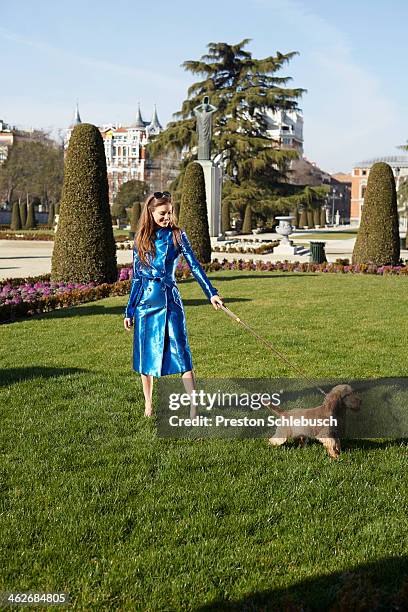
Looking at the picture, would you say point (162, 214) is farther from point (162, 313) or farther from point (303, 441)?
point (303, 441)

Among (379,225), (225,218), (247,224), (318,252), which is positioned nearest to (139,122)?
(247,224)

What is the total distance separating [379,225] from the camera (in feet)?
54.7

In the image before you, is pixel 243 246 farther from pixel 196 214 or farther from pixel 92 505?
pixel 92 505

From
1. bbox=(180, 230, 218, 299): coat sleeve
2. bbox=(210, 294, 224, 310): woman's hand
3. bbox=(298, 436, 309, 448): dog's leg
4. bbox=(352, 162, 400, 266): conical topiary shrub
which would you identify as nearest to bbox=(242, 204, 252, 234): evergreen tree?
bbox=(352, 162, 400, 266): conical topiary shrub

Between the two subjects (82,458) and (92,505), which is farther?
(82,458)

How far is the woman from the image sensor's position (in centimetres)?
414

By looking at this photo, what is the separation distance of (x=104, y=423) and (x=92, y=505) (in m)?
1.16

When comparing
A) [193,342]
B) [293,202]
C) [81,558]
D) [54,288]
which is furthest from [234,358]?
[293,202]

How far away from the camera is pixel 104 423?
4.16 metres

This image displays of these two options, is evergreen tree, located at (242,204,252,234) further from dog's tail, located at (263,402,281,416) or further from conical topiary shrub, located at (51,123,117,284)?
dog's tail, located at (263,402,281,416)

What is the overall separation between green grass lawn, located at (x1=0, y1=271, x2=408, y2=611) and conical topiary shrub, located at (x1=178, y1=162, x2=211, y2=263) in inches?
451

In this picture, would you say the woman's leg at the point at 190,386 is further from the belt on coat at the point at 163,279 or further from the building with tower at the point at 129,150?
the building with tower at the point at 129,150

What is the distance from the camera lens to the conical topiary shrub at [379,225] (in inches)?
Answer: 656

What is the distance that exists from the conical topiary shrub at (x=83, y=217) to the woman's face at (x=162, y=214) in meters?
7.92
